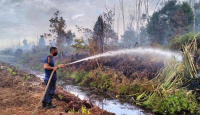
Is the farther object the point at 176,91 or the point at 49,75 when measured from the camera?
the point at 176,91

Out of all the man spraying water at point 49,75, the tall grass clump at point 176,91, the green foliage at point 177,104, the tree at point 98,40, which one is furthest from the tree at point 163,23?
the man spraying water at point 49,75

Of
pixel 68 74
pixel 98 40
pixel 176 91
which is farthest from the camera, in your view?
pixel 98 40

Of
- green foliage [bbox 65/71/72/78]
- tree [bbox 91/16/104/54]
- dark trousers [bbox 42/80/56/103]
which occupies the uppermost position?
tree [bbox 91/16/104/54]

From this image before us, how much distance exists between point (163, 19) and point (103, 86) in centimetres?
2070

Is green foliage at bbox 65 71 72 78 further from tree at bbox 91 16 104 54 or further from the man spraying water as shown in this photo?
the man spraying water

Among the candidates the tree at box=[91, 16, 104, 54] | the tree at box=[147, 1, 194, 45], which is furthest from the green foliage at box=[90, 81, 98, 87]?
the tree at box=[147, 1, 194, 45]

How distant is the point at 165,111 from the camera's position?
637cm

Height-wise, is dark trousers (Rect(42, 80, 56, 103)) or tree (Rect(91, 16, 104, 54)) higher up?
tree (Rect(91, 16, 104, 54))

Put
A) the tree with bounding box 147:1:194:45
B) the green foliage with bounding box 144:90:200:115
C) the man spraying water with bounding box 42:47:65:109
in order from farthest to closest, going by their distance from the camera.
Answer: the tree with bounding box 147:1:194:45 → the green foliage with bounding box 144:90:200:115 → the man spraying water with bounding box 42:47:65:109

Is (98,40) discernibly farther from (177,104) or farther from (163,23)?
(163,23)

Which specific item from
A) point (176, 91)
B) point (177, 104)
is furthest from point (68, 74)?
point (177, 104)

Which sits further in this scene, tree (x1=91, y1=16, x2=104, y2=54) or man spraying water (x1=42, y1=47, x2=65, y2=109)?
tree (x1=91, y1=16, x2=104, y2=54)

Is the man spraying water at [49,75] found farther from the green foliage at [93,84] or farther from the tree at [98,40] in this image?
the tree at [98,40]

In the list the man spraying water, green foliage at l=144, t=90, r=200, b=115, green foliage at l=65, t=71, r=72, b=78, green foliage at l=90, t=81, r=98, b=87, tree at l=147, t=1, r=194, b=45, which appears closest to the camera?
the man spraying water
